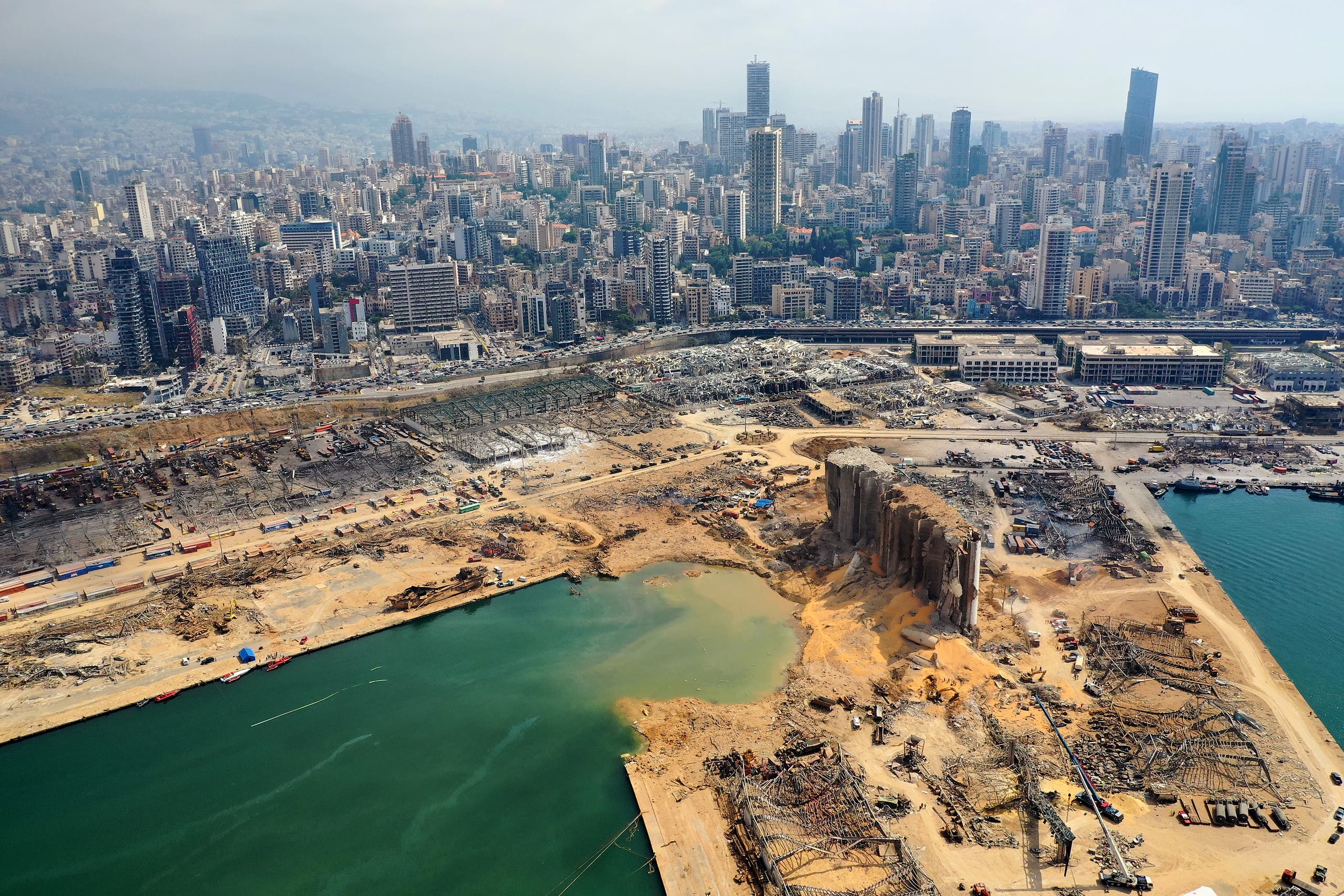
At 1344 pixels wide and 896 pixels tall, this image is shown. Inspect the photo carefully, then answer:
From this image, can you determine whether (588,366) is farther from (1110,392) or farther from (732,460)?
(1110,392)

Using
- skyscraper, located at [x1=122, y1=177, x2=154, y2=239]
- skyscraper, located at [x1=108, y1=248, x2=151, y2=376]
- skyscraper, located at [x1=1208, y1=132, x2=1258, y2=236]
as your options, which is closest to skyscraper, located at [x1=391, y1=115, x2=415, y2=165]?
skyscraper, located at [x1=122, y1=177, x2=154, y2=239]

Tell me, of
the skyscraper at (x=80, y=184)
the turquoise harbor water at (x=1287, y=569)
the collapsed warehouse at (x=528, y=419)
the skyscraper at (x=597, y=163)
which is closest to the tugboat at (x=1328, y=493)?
the turquoise harbor water at (x=1287, y=569)

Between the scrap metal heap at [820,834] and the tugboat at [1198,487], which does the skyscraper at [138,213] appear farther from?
the scrap metal heap at [820,834]

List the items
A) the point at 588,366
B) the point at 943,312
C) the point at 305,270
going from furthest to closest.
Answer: the point at 305,270
the point at 943,312
the point at 588,366

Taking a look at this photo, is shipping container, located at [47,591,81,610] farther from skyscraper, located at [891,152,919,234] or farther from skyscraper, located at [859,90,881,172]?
skyscraper, located at [859,90,881,172]

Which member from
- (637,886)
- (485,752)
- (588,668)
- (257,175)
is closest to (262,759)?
(485,752)

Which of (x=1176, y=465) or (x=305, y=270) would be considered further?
(x=305, y=270)

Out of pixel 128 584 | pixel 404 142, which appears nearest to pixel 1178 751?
pixel 128 584
